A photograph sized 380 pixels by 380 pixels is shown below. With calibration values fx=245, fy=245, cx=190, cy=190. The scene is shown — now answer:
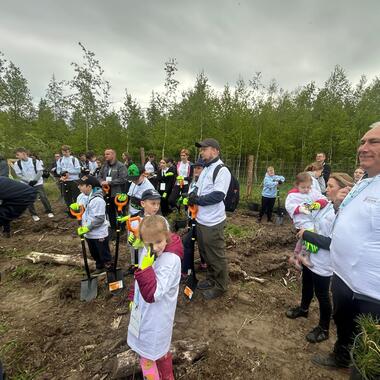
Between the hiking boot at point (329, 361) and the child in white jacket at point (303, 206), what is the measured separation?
3.06ft

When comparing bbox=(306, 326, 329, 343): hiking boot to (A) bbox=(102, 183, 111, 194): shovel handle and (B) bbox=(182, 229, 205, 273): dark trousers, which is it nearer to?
(B) bbox=(182, 229, 205, 273): dark trousers

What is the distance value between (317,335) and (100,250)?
11.6 ft

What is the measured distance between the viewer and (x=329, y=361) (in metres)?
2.58

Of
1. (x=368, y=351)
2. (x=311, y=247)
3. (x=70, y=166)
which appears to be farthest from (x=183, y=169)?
(x=368, y=351)

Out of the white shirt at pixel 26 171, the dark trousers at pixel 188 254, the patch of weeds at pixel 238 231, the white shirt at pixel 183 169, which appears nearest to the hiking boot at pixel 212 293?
the dark trousers at pixel 188 254

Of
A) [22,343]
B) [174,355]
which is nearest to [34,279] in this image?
[22,343]

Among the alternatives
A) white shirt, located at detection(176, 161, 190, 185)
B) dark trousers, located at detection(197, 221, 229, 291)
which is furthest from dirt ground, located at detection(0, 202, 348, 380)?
white shirt, located at detection(176, 161, 190, 185)

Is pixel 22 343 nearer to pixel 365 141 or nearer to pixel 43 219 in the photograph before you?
pixel 365 141

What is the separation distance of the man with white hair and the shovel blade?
334 cm

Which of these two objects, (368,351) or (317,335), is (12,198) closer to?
(368,351)

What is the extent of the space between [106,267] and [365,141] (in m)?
4.35

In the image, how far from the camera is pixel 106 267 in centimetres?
456

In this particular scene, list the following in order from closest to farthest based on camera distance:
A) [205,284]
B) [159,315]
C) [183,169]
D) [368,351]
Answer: [368,351]
[159,315]
[205,284]
[183,169]

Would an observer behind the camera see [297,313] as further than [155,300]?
Yes
